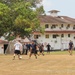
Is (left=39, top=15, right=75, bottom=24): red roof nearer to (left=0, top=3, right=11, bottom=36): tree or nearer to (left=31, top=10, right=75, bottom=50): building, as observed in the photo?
(left=31, top=10, right=75, bottom=50): building

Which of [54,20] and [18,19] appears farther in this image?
[54,20]

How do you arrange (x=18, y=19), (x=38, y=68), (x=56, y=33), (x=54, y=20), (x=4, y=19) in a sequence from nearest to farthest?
(x=38, y=68) < (x=18, y=19) < (x=4, y=19) < (x=56, y=33) < (x=54, y=20)

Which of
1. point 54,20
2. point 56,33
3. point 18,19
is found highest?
point 54,20

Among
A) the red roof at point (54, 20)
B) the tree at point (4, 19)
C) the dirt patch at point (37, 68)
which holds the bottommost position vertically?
the dirt patch at point (37, 68)

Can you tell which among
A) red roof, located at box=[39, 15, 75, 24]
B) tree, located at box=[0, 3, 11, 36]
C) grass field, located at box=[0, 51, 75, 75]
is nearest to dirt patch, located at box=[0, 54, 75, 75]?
grass field, located at box=[0, 51, 75, 75]

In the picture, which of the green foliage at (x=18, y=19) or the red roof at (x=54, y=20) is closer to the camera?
the green foliage at (x=18, y=19)

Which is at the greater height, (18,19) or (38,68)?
(18,19)

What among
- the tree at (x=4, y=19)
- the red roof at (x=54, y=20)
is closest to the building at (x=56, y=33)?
the red roof at (x=54, y=20)

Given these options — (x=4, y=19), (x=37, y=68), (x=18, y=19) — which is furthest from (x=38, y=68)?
(x=4, y=19)

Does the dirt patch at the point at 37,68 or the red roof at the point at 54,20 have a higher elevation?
the red roof at the point at 54,20

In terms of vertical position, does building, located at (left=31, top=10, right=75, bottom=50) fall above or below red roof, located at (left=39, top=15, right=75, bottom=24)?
below

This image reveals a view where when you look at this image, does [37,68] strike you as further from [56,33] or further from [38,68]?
[56,33]

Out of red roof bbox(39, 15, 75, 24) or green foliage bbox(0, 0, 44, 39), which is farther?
red roof bbox(39, 15, 75, 24)

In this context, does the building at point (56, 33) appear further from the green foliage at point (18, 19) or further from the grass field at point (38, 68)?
the grass field at point (38, 68)
